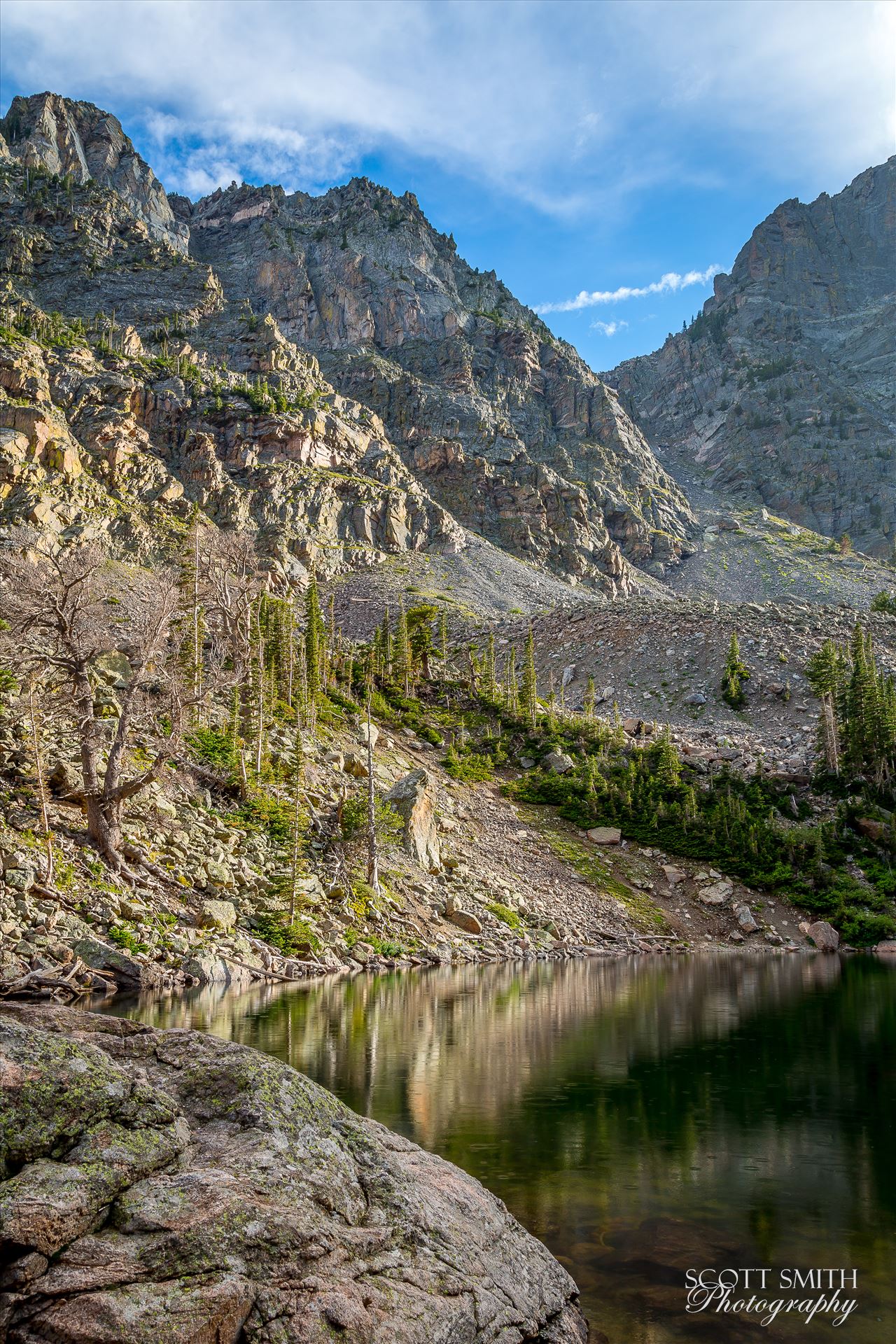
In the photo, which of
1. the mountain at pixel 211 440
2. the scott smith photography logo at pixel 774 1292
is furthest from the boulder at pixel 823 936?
the mountain at pixel 211 440

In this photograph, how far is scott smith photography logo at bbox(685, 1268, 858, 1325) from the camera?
27.3 ft

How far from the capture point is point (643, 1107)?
55.1 ft

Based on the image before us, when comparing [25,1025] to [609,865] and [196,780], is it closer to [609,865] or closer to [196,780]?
[196,780]

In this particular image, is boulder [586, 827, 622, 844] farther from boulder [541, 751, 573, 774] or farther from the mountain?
the mountain

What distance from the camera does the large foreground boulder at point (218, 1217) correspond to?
4840 millimetres

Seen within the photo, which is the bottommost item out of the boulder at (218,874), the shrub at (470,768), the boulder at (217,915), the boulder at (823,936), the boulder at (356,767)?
the boulder at (823,936)

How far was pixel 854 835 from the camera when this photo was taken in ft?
204

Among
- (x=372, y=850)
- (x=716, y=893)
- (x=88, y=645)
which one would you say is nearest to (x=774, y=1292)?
(x=88, y=645)

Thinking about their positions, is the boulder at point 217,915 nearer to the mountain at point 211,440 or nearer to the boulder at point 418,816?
the boulder at point 418,816

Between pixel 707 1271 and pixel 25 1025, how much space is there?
26.0 feet

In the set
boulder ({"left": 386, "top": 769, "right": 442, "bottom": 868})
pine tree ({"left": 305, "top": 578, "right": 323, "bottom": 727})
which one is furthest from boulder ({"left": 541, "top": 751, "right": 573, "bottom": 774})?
pine tree ({"left": 305, "top": 578, "right": 323, "bottom": 727})

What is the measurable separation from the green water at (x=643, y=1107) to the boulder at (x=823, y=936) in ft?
60.7

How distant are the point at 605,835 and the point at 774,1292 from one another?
51.5m

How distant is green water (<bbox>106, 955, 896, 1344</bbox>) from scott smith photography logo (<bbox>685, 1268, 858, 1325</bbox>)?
0.51 ft
